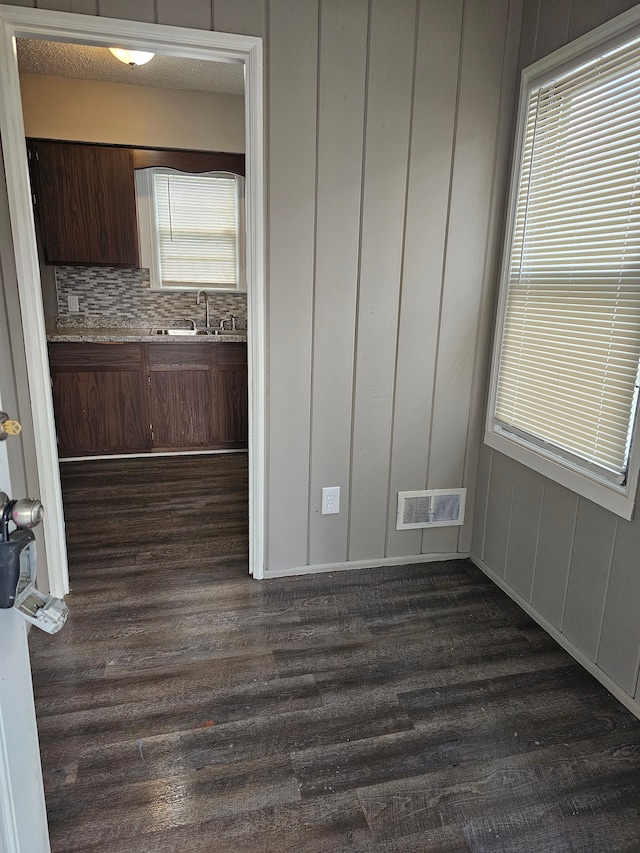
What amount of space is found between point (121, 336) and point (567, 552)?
11.3ft

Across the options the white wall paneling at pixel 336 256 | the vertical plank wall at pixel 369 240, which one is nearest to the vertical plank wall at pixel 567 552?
the vertical plank wall at pixel 369 240

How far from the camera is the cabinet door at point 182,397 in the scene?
14.5 feet

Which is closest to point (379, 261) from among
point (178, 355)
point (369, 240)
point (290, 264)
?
point (369, 240)

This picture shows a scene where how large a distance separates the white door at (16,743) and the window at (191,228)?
4040mm

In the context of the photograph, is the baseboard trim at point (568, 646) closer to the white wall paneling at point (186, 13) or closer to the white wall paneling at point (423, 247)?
the white wall paneling at point (423, 247)

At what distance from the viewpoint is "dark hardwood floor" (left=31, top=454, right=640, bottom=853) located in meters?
1.49

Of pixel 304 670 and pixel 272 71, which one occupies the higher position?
pixel 272 71

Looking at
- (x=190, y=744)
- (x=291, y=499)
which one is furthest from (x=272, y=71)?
(x=190, y=744)

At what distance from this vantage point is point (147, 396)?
444 centimetres

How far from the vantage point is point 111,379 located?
433 cm

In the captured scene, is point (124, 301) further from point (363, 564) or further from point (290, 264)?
point (363, 564)

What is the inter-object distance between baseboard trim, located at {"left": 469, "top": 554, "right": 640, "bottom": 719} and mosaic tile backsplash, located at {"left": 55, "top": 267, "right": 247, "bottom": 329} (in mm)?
3256

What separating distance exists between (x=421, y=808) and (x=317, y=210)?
219 centimetres

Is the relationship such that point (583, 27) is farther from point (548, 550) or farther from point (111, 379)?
point (111, 379)
